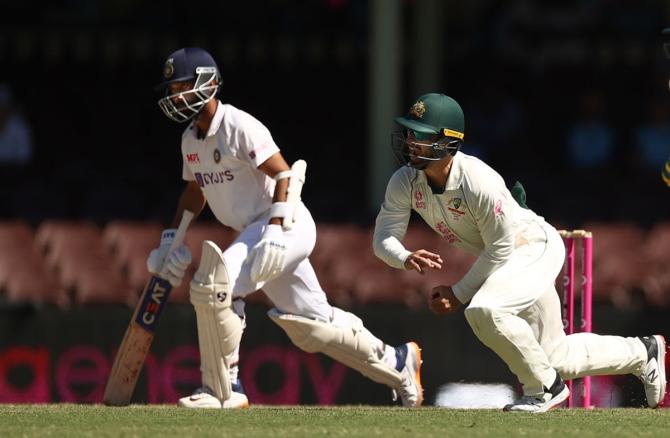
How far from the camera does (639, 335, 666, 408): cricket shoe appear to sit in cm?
661

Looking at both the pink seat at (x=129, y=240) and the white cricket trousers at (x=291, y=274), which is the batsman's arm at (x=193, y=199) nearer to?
the white cricket trousers at (x=291, y=274)

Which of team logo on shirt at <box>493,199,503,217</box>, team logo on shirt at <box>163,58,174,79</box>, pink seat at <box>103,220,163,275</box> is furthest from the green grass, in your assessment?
pink seat at <box>103,220,163,275</box>

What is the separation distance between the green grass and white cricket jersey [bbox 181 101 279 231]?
3.13 ft

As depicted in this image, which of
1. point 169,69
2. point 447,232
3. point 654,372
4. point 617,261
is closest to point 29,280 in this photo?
point 169,69

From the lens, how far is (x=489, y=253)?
6.21 m

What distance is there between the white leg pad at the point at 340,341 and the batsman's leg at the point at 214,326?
1.00 feet

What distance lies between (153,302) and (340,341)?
0.92m

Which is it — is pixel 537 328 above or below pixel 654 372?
above

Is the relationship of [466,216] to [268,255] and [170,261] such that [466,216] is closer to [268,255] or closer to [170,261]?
[268,255]

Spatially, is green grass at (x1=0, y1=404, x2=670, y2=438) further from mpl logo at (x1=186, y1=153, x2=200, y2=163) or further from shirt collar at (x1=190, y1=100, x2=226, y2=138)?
shirt collar at (x1=190, y1=100, x2=226, y2=138)

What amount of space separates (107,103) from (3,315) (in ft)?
21.2

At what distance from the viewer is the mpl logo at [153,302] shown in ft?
22.5

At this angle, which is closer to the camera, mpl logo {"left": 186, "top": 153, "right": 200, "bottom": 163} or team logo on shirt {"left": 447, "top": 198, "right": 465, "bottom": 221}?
team logo on shirt {"left": 447, "top": 198, "right": 465, "bottom": 221}

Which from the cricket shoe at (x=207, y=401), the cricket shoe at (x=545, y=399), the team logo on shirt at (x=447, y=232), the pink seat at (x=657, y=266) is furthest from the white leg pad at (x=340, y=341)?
the pink seat at (x=657, y=266)
